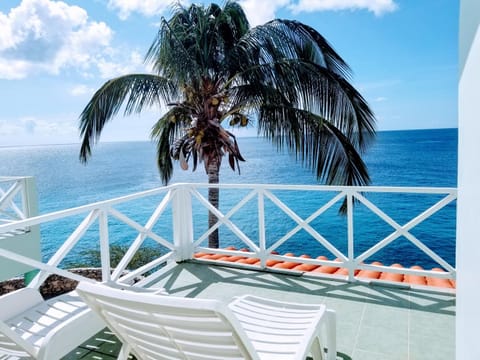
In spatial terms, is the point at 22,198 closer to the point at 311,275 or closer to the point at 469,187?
the point at 311,275

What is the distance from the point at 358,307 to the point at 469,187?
257cm

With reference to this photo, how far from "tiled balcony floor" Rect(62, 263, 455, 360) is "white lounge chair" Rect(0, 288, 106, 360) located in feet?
1.26

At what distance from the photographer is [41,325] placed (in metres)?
A: 2.43

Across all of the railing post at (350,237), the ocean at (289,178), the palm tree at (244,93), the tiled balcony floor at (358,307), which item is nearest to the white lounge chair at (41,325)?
the tiled balcony floor at (358,307)

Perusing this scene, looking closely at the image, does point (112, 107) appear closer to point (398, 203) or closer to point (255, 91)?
point (255, 91)

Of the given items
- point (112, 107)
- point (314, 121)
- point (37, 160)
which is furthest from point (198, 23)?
point (37, 160)

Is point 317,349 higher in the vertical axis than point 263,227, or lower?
lower

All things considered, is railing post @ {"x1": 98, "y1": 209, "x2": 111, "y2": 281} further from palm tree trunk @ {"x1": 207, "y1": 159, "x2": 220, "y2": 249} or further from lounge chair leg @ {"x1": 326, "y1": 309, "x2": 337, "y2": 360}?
palm tree trunk @ {"x1": 207, "y1": 159, "x2": 220, "y2": 249}

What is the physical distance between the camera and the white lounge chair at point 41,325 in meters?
2.11

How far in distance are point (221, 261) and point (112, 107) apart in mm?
3400

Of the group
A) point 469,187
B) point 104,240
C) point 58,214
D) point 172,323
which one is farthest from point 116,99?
point 469,187

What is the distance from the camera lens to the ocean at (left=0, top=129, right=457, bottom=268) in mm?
17172

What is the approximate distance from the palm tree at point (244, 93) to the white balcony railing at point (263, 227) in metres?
1.01

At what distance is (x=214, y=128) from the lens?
254 inches
